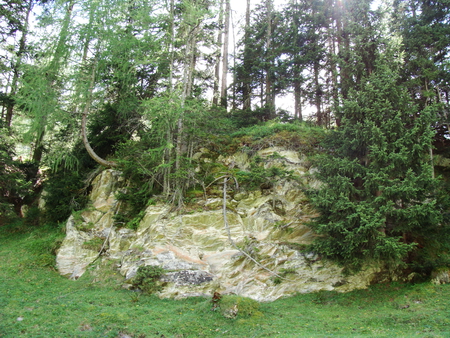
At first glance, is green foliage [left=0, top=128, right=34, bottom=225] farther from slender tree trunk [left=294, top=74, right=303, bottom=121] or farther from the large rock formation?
slender tree trunk [left=294, top=74, right=303, bottom=121]

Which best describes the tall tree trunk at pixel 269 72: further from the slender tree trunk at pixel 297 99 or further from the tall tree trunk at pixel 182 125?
the tall tree trunk at pixel 182 125

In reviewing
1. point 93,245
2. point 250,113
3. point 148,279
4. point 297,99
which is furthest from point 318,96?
point 93,245

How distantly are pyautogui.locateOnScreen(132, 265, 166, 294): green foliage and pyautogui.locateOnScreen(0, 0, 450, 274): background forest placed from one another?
315 centimetres

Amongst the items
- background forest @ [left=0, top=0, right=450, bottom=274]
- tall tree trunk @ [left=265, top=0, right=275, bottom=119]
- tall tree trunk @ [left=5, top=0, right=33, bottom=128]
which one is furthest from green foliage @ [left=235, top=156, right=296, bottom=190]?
tall tree trunk @ [left=5, top=0, right=33, bottom=128]

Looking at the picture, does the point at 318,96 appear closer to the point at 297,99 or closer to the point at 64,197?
the point at 297,99

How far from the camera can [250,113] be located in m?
17.7

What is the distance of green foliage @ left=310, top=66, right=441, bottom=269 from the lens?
867cm

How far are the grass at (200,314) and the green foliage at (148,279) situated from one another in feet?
0.92

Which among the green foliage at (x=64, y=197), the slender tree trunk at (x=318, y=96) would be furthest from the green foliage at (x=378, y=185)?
the green foliage at (x=64, y=197)

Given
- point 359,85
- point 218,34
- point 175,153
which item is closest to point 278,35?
point 218,34

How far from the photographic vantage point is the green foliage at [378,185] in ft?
28.5

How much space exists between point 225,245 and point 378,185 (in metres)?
5.70

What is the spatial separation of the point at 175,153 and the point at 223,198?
3010 millimetres

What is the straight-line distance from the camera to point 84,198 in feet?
46.8
